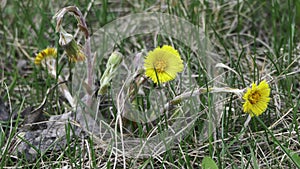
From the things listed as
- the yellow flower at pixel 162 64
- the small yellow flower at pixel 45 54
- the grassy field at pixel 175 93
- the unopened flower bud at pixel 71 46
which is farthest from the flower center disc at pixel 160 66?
Answer: the small yellow flower at pixel 45 54

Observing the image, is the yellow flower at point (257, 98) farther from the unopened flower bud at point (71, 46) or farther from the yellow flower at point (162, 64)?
the unopened flower bud at point (71, 46)

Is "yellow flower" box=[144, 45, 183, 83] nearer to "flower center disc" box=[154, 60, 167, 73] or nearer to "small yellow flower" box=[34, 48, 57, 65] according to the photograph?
"flower center disc" box=[154, 60, 167, 73]

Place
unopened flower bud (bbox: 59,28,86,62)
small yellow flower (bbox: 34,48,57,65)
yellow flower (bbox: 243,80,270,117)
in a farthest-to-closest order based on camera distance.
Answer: small yellow flower (bbox: 34,48,57,65)
unopened flower bud (bbox: 59,28,86,62)
yellow flower (bbox: 243,80,270,117)

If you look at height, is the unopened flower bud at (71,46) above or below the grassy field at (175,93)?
above

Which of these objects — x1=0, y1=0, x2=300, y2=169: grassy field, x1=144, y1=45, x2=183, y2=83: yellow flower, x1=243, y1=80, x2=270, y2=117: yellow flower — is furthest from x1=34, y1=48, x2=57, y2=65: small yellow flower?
x1=243, y1=80, x2=270, y2=117: yellow flower

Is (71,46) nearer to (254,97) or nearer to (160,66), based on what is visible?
(160,66)

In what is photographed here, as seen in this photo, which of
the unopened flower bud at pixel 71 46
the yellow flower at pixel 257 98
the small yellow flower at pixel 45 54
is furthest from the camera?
the small yellow flower at pixel 45 54

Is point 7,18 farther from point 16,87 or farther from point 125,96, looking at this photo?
point 125,96

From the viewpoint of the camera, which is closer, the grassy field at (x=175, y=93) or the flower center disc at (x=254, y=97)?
the flower center disc at (x=254, y=97)
